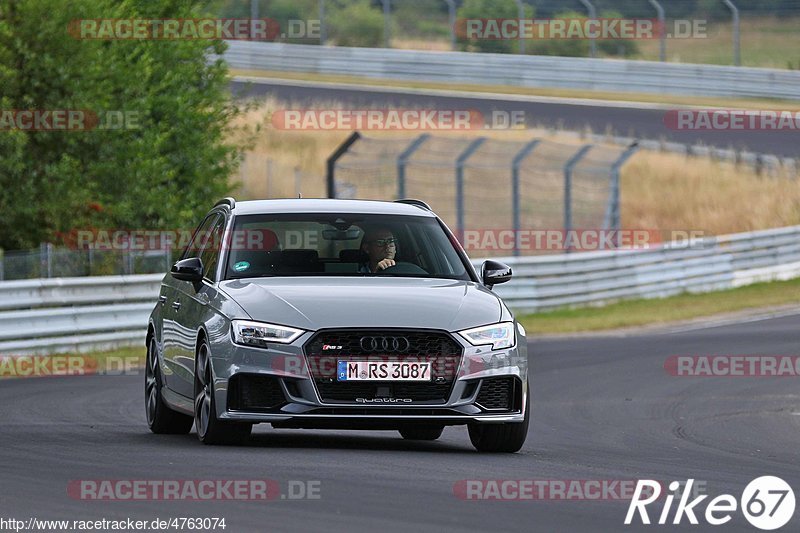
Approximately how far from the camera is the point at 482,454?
1017cm

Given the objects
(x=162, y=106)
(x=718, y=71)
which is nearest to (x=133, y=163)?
(x=162, y=106)

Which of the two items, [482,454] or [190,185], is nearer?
[482,454]

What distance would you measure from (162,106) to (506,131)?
16.2 metres

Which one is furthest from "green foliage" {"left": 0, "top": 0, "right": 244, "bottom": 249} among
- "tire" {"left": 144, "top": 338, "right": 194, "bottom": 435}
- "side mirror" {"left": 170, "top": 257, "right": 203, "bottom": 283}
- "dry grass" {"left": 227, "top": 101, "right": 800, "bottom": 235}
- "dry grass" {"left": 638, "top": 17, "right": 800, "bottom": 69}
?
"dry grass" {"left": 638, "top": 17, "right": 800, "bottom": 69}

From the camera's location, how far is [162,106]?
87.2 feet

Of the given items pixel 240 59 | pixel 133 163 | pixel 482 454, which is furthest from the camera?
pixel 240 59

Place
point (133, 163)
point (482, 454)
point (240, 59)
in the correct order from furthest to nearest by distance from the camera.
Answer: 1. point (240, 59)
2. point (133, 163)
3. point (482, 454)

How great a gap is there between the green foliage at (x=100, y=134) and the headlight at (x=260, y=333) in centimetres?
1342

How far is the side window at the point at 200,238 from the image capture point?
11.7 m

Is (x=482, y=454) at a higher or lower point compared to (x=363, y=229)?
lower

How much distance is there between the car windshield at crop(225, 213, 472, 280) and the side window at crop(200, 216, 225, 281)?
0.58 feet

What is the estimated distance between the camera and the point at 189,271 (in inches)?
417

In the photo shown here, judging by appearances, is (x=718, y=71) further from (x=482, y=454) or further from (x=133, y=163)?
(x=482, y=454)

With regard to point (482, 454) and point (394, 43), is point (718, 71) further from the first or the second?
point (482, 454)
